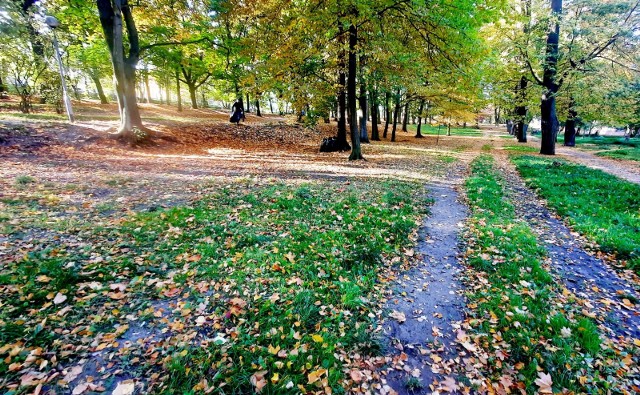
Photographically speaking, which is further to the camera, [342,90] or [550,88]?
[550,88]

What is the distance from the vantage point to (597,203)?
8055 mm

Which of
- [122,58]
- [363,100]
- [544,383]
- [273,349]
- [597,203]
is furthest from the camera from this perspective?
[363,100]

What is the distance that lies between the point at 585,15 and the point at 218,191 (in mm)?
20890

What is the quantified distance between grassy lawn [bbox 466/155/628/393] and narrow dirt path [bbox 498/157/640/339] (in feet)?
0.82

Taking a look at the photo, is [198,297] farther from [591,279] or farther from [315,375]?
[591,279]

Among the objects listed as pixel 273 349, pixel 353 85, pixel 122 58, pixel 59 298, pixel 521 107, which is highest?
pixel 122 58

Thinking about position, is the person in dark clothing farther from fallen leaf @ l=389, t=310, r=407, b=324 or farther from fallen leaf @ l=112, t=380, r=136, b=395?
fallen leaf @ l=112, t=380, r=136, b=395

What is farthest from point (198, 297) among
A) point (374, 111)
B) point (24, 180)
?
point (374, 111)

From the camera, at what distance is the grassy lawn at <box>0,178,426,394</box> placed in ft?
9.68

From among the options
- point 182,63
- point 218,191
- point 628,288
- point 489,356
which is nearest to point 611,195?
point 628,288

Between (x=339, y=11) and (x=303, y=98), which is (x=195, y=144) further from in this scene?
(x=339, y=11)

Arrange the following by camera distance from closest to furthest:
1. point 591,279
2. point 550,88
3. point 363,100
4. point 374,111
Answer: point 591,279, point 550,88, point 363,100, point 374,111

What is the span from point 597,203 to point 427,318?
7.42 metres

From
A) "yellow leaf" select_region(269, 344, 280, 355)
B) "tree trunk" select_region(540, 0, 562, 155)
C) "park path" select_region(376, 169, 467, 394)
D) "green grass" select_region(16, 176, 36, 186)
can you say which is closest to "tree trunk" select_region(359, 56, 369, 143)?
"tree trunk" select_region(540, 0, 562, 155)
